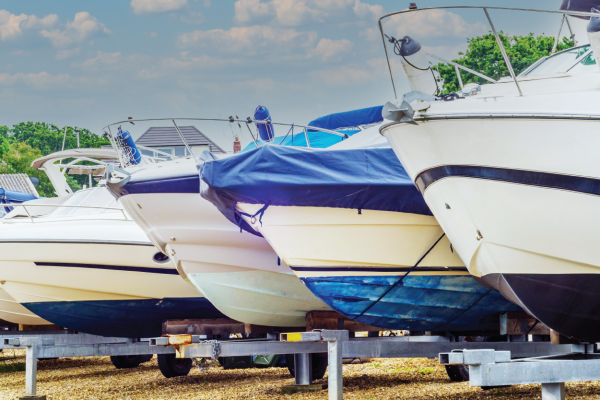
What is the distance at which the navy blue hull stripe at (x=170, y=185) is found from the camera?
19.6ft

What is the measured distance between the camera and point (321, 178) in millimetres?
5066

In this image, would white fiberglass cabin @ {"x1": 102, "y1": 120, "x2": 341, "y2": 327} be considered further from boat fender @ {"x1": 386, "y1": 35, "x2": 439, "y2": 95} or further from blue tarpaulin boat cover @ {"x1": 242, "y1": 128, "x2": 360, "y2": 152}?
boat fender @ {"x1": 386, "y1": 35, "x2": 439, "y2": 95}

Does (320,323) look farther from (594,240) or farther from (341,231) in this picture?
(594,240)

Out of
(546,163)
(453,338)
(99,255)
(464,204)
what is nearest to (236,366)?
(99,255)

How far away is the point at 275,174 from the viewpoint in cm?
512

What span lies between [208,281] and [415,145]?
2943 mm

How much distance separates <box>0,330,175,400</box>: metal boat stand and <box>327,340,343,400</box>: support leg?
238 centimetres

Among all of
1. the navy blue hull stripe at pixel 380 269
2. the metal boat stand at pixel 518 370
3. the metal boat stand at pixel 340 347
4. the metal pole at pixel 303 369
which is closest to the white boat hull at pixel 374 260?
the navy blue hull stripe at pixel 380 269

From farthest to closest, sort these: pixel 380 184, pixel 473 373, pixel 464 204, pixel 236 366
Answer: pixel 236 366, pixel 380 184, pixel 464 204, pixel 473 373

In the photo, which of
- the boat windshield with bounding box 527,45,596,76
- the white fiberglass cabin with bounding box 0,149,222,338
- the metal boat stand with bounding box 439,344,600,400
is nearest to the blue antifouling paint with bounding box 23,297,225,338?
the white fiberglass cabin with bounding box 0,149,222,338

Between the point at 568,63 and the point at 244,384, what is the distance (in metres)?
4.99

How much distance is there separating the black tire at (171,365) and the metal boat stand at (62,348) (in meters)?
0.71

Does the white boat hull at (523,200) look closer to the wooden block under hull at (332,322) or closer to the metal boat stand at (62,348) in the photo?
the wooden block under hull at (332,322)

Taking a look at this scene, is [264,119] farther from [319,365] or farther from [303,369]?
[303,369]
